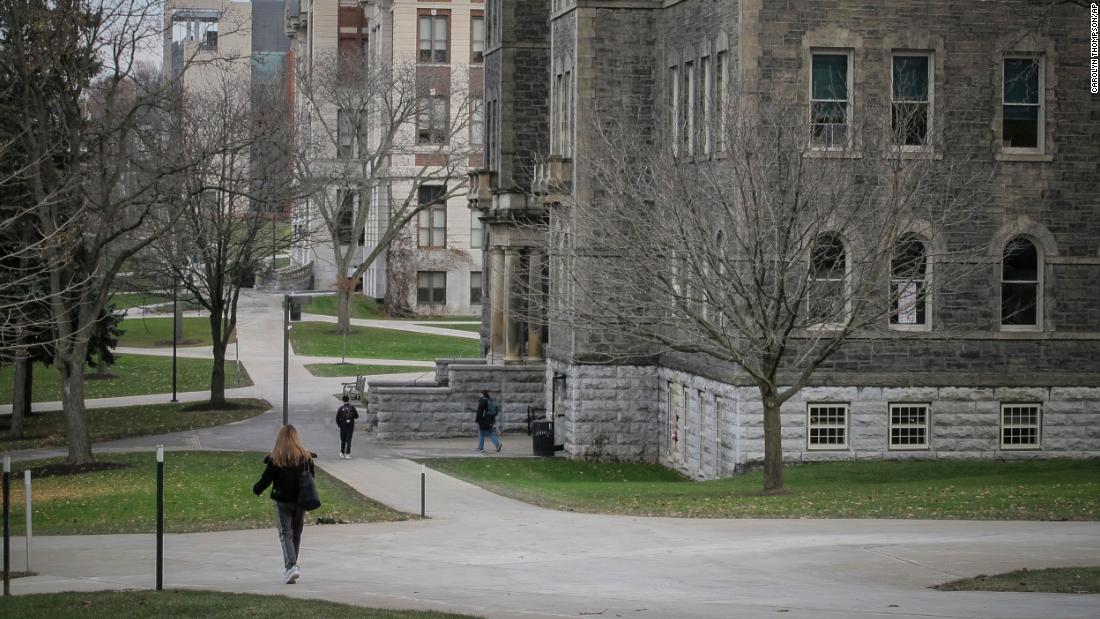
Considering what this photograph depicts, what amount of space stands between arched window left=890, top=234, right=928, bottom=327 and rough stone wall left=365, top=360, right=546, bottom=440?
1320 centimetres

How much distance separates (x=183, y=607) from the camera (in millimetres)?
15617

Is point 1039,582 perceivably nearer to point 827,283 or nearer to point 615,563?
point 615,563

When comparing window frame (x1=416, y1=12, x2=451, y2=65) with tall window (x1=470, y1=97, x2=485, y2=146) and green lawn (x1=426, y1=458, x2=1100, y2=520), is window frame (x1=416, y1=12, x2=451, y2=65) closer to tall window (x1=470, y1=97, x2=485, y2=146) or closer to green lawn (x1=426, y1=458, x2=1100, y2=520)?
tall window (x1=470, y1=97, x2=485, y2=146)

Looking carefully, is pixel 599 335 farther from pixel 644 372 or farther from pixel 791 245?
pixel 791 245

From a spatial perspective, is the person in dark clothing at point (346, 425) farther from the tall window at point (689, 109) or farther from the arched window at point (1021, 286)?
the arched window at point (1021, 286)

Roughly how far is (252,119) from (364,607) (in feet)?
146

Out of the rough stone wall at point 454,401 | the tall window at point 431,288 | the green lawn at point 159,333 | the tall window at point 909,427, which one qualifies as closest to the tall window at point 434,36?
the tall window at point 431,288

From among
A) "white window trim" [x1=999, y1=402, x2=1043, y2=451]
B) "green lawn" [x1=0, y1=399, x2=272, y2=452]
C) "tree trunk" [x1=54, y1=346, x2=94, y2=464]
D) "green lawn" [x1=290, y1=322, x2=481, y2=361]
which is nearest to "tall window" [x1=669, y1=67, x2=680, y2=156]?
"white window trim" [x1=999, y1=402, x2=1043, y2=451]

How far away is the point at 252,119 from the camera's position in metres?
58.6

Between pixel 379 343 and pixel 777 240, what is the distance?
46.2 m

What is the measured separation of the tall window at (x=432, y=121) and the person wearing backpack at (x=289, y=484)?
58.0 metres

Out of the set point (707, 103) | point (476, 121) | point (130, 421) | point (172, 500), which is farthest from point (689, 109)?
point (476, 121)

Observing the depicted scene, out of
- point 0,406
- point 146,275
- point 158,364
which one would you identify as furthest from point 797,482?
point 158,364

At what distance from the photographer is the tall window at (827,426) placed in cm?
3238
